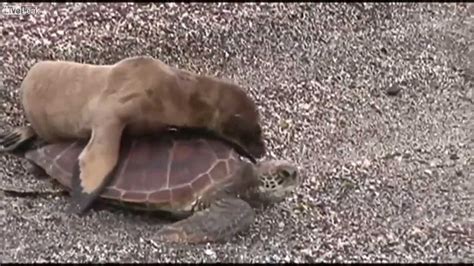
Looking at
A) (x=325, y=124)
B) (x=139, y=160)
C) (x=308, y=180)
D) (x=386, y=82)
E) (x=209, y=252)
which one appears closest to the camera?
(x=209, y=252)

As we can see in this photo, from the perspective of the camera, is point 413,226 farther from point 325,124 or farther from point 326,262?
point 325,124

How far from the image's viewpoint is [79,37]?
550cm

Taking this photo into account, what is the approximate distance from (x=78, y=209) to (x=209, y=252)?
1.85ft

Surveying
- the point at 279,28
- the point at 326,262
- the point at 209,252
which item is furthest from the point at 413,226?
the point at 279,28

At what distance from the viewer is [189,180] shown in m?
4.03

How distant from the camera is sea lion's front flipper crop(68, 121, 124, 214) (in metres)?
3.99

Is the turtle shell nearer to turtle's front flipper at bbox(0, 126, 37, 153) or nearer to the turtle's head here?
the turtle's head

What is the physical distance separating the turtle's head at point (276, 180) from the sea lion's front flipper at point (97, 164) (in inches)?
24.1

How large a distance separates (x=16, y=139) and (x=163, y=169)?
2.69ft

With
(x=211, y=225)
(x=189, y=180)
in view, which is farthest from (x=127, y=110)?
(x=211, y=225)

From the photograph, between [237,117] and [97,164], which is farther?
[237,117]

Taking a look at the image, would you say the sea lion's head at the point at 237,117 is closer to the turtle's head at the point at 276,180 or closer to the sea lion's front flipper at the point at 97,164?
the turtle's head at the point at 276,180

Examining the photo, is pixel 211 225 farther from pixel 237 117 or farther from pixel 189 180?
pixel 237 117

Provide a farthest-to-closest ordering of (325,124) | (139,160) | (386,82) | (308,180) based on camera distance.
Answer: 1. (386,82)
2. (325,124)
3. (308,180)
4. (139,160)
